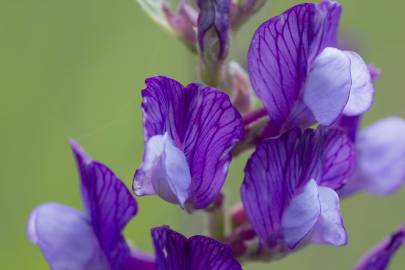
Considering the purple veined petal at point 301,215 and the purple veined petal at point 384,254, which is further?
the purple veined petal at point 384,254

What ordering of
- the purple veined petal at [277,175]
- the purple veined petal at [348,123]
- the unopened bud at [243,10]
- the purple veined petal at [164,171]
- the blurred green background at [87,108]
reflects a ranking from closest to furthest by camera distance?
1. the purple veined petal at [164,171]
2. the purple veined petal at [277,175]
3. the unopened bud at [243,10]
4. the purple veined petal at [348,123]
5. the blurred green background at [87,108]

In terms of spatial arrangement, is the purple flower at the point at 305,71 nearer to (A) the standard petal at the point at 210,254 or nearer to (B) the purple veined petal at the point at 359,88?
(B) the purple veined petal at the point at 359,88

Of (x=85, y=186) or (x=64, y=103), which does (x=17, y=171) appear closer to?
(x=64, y=103)

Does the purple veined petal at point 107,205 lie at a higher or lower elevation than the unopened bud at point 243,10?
lower

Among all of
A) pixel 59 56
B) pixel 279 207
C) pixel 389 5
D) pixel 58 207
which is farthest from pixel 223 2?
pixel 389 5

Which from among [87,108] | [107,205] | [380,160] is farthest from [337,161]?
[87,108]

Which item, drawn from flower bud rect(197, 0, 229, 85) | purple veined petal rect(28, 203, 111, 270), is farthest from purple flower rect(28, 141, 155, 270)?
flower bud rect(197, 0, 229, 85)

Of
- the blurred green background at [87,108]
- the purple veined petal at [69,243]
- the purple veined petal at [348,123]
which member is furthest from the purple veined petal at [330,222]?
the blurred green background at [87,108]
